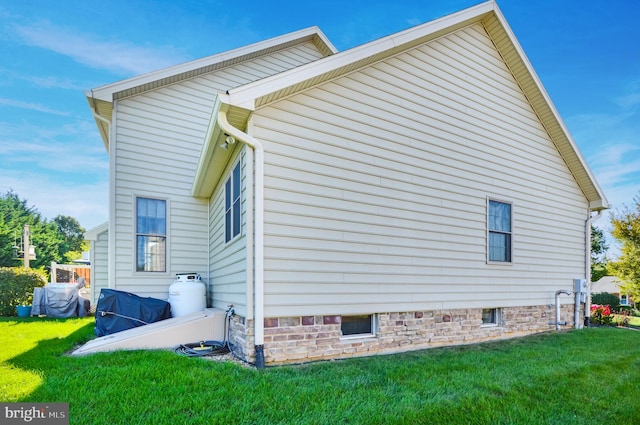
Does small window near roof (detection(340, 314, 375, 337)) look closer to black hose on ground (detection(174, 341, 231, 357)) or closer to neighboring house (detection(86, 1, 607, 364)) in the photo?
neighboring house (detection(86, 1, 607, 364))

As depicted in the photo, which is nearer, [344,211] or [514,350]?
[344,211]

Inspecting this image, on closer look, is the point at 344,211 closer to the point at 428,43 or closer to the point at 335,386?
the point at 335,386

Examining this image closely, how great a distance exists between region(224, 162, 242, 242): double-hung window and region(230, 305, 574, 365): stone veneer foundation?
4.54 ft

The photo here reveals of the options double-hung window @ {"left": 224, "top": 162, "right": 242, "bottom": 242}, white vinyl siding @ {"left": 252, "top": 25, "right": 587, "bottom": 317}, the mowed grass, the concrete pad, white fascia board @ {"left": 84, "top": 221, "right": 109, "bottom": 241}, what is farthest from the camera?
white fascia board @ {"left": 84, "top": 221, "right": 109, "bottom": 241}

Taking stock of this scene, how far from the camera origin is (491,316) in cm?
695

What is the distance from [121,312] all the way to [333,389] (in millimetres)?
4939

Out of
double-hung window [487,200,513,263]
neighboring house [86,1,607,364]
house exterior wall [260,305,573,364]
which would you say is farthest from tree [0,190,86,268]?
double-hung window [487,200,513,263]

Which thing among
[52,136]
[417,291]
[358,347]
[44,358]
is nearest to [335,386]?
[358,347]

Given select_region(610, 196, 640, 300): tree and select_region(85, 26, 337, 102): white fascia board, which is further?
select_region(610, 196, 640, 300): tree

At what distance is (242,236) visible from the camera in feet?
15.4

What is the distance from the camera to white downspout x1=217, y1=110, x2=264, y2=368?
4199 mm

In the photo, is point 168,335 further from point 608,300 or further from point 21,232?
point 21,232

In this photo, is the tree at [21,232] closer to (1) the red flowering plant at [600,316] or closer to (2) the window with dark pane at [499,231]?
(2) the window with dark pane at [499,231]

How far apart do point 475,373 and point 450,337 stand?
2.03 metres
